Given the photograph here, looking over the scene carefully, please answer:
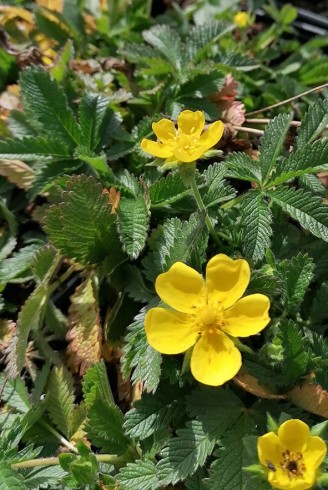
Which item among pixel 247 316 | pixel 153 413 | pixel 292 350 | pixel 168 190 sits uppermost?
pixel 168 190

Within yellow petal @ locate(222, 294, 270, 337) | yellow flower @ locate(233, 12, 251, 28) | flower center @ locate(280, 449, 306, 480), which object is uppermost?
yellow flower @ locate(233, 12, 251, 28)

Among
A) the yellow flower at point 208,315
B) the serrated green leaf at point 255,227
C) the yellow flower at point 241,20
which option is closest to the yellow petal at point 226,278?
the yellow flower at point 208,315

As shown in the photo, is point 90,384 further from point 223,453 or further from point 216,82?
point 216,82

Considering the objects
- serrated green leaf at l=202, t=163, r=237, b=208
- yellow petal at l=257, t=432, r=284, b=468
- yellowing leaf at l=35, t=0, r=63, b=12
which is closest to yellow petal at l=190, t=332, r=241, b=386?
yellow petal at l=257, t=432, r=284, b=468

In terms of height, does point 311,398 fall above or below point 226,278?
below

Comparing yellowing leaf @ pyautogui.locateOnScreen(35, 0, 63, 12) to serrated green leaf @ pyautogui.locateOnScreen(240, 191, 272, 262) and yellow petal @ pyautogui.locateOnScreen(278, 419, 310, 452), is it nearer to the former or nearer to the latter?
serrated green leaf @ pyautogui.locateOnScreen(240, 191, 272, 262)

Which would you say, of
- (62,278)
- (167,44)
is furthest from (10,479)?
(167,44)

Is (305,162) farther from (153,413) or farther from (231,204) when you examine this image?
(153,413)
